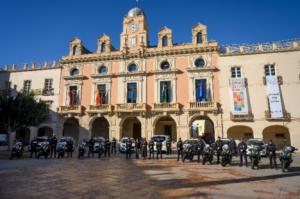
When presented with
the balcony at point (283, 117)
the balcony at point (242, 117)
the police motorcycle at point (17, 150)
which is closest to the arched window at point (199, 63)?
the balcony at point (242, 117)

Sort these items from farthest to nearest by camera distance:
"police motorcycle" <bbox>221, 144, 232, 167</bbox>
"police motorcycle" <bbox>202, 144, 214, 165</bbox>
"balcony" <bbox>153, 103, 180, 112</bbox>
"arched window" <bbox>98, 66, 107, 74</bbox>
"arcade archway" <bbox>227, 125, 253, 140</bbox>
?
"arched window" <bbox>98, 66, 107, 74</bbox> < "balcony" <bbox>153, 103, 180, 112</bbox> < "arcade archway" <bbox>227, 125, 253, 140</bbox> < "police motorcycle" <bbox>202, 144, 214, 165</bbox> < "police motorcycle" <bbox>221, 144, 232, 167</bbox>

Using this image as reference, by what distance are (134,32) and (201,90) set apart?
12.3m

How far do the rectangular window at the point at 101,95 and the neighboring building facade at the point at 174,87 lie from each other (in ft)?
0.42

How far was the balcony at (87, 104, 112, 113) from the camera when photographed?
3016cm

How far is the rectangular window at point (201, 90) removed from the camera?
2841 cm

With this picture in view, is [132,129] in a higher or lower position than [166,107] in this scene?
lower

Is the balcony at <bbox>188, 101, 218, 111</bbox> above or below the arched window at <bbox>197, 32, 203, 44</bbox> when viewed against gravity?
below

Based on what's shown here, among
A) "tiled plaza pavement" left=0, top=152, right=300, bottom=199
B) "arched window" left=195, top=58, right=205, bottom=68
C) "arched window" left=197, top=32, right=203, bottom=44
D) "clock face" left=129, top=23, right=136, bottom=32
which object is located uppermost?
"clock face" left=129, top=23, right=136, bottom=32

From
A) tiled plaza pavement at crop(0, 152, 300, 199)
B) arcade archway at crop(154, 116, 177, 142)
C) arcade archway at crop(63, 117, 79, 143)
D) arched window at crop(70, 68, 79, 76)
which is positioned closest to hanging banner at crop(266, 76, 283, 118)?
arcade archway at crop(154, 116, 177, 142)

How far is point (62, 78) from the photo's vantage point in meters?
33.4

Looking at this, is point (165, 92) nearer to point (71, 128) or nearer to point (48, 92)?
point (71, 128)

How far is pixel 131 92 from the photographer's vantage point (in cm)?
3089

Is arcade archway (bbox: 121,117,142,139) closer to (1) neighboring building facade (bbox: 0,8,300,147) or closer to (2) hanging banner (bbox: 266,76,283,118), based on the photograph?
(1) neighboring building facade (bbox: 0,8,300,147)

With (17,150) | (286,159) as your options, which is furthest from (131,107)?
(286,159)
